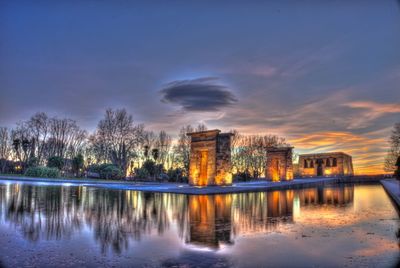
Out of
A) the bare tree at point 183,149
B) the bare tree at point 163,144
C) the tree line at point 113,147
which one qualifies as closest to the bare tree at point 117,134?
→ the tree line at point 113,147

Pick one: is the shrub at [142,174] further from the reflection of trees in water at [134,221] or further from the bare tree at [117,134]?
the reflection of trees in water at [134,221]

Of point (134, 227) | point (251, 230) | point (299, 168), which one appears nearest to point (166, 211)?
point (134, 227)

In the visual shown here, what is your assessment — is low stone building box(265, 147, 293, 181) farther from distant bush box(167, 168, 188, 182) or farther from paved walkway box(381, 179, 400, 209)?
paved walkway box(381, 179, 400, 209)

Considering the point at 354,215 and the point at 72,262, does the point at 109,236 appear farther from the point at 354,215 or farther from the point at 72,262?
Result: the point at 354,215

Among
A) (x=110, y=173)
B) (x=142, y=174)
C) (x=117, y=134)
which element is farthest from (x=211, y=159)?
(x=117, y=134)

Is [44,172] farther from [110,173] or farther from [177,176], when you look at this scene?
[177,176]

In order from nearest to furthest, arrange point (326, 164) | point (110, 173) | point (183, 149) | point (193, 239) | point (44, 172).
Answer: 1. point (193, 239)
2. point (44, 172)
3. point (110, 173)
4. point (183, 149)
5. point (326, 164)

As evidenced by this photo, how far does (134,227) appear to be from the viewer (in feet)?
26.3

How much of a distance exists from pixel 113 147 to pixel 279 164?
22.2 m

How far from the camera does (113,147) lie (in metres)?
45.8

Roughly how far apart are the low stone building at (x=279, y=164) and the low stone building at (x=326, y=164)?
22.6m

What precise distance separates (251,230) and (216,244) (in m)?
1.72

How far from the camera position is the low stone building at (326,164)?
56781mm

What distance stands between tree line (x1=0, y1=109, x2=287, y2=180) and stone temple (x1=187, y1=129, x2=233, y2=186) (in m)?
16.4
